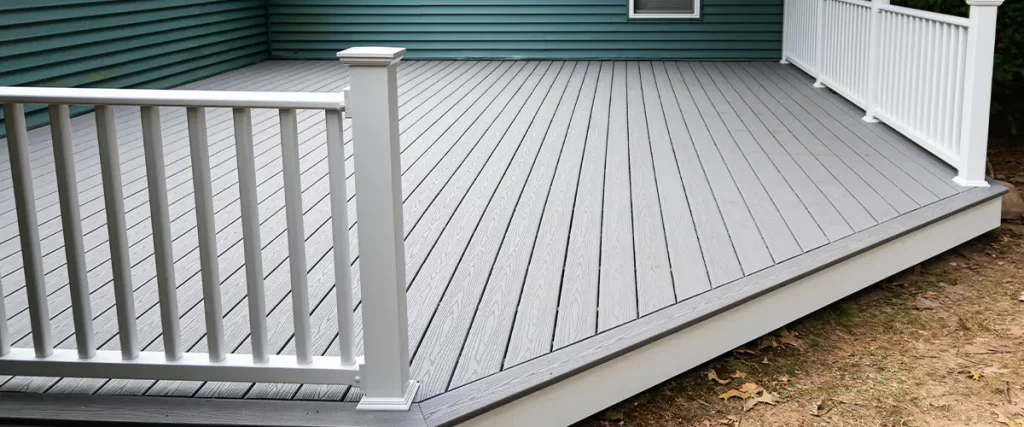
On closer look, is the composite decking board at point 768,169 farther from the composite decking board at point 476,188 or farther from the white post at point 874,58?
the composite decking board at point 476,188

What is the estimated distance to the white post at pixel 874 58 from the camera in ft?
17.3

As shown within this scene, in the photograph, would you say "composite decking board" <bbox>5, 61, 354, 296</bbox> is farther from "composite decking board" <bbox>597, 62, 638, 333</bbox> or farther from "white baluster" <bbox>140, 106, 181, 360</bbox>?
"composite decking board" <bbox>597, 62, 638, 333</bbox>

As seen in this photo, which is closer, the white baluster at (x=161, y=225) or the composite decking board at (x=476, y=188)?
the white baluster at (x=161, y=225)

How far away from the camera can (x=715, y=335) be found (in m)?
2.84

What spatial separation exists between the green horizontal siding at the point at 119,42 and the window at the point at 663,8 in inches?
142

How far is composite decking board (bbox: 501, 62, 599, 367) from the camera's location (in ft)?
8.48

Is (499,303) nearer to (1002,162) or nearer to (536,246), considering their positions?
(536,246)

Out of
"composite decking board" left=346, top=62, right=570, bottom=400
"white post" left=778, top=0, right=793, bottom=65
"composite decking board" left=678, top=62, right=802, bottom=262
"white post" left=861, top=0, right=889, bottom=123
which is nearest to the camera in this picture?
"composite decking board" left=346, top=62, right=570, bottom=400

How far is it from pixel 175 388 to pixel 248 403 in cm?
22

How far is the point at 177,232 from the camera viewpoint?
3.55 meters

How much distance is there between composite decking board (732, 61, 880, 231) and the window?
2.89 m

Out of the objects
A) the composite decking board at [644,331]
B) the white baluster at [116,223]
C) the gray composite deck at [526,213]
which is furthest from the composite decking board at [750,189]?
the white baluster at [116,223]

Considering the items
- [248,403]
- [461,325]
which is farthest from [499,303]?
[248,403]

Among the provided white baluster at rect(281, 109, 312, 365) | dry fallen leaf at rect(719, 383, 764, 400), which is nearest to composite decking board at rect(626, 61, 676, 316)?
dry fallen leaf at rect(719, 383, 764, 400)
